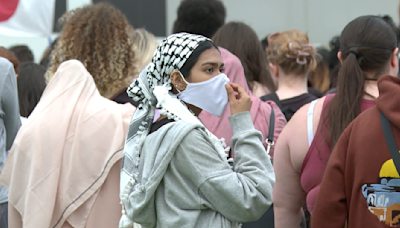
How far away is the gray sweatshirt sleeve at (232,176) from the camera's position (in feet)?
6.82

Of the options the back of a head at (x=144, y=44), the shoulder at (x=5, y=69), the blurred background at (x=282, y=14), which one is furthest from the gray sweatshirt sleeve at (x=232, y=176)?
the blurred background at (x=282, y=14)

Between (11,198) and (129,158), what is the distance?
1117 millimetres

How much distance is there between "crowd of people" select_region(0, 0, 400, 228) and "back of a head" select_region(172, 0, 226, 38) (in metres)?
0.93

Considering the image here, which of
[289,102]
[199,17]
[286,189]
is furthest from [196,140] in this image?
[199,17]

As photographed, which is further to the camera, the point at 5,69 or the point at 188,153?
the point at 5,69

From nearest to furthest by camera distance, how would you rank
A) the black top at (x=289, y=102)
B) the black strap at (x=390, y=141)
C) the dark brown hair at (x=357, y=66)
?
the black strap at (x=390, y=141) → the dark brown hair at (x=357, y=66) → the black top at (x=289, y=102)

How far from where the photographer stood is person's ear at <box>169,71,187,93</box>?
90.7 inches

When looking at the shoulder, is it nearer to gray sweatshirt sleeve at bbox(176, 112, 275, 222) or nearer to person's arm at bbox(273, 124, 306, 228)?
person's arm at bbox(273, 124, 306, 228)

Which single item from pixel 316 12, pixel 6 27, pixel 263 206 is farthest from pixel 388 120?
pixel 316 12

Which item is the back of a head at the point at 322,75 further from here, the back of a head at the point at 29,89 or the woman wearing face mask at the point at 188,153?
→ the woman wearing face mask at the point at 188,153

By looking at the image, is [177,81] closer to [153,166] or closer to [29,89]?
[153,166]

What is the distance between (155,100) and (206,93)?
Result: 214mm

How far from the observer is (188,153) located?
2086 millimetres

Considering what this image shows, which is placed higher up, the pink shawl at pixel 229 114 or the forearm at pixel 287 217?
the pink shawl at pixel 229 114
